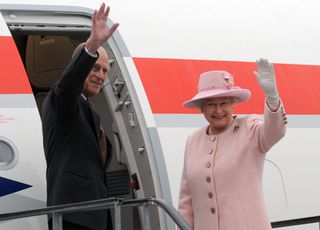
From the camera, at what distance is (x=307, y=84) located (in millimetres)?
5570

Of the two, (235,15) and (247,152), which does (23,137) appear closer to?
(247,152)

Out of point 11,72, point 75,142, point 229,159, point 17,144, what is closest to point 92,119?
point 75,142

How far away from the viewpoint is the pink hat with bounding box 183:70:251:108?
376 centimetres

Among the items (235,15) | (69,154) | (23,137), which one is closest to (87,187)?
(69,154)

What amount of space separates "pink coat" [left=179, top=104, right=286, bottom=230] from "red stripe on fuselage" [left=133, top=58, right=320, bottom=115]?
0.99m

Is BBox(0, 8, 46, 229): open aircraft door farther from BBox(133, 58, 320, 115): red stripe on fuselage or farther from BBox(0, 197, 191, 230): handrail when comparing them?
BBox(133, 58, 320, 115): red stripe on fuselage

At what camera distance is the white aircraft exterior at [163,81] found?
409 cm

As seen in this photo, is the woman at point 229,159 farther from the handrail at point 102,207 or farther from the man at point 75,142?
the man at point 75,142

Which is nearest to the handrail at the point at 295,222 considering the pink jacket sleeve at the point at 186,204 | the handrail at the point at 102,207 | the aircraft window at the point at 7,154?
the pink jacket sleeve at the point at 186,204

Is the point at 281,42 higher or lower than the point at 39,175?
higher

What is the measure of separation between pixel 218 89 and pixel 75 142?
842 mm

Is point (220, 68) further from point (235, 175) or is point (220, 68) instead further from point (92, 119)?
point (235, 175)

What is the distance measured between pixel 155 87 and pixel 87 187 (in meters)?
1.12

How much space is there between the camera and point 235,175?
3635mm
